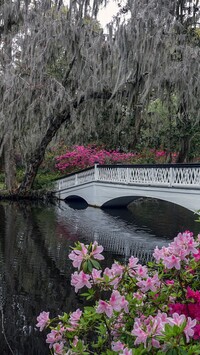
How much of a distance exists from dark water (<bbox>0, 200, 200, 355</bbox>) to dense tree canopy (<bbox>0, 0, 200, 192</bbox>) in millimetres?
3461


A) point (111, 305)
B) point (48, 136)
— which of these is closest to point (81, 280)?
point (111, 305)

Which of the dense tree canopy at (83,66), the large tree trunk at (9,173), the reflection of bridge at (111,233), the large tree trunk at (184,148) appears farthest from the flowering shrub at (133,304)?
the large tree trunk at (184,148)

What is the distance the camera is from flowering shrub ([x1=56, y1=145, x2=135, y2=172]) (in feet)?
68.3

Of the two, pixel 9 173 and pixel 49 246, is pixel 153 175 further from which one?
pixel 9 173

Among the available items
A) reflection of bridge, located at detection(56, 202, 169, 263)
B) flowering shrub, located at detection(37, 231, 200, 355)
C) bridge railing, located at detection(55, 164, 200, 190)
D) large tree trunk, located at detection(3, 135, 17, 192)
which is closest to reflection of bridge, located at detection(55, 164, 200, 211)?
bridge railing, located at detection(55, 164, 200, 190)

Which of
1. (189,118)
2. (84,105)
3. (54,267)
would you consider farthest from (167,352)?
(189,118)

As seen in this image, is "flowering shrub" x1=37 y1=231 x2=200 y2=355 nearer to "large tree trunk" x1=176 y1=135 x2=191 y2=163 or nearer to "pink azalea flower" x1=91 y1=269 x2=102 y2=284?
"pink azalea flower" x1=91 y1=269 x2=102 y2=284

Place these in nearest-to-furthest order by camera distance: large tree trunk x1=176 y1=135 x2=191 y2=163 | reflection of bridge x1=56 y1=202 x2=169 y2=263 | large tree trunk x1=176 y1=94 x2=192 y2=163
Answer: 1. reflection of bridge x1=56 y1=202 x2=169 y2=263
2. large tree trunk x1=176 y1=94 x2=192 y2=163
3. large tree trunk x1=176 y1=135 x2=191 y2=163

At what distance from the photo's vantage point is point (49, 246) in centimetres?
900

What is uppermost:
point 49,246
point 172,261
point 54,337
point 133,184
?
point 172,261

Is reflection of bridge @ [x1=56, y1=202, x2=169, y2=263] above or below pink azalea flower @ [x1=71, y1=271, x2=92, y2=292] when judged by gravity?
below

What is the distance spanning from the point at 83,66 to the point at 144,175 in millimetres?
4504

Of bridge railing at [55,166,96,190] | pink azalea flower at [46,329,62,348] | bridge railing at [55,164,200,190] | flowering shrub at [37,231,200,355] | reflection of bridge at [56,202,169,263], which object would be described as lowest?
reflection of bridge at [56,202,169,263]

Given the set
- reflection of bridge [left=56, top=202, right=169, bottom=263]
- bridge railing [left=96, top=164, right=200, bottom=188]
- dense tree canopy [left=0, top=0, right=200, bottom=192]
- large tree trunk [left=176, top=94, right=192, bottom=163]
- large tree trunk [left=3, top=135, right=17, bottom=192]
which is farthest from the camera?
large tree trunk [left=176, top=94, right=192, bottom=163]
